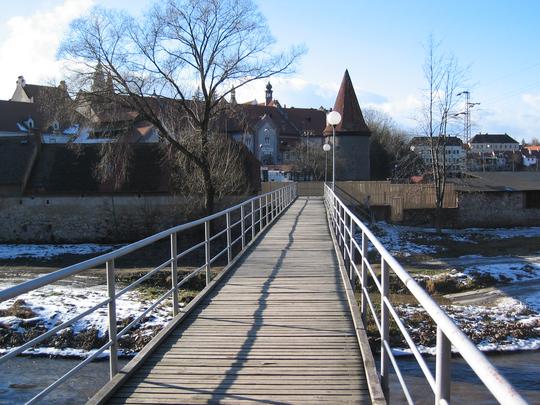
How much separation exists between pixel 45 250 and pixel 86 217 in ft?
15.1

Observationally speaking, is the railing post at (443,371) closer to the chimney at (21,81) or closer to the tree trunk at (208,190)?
the tree trunk at (208,190)

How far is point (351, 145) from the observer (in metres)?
57.8

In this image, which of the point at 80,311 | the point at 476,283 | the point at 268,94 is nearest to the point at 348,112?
the point at 476,283

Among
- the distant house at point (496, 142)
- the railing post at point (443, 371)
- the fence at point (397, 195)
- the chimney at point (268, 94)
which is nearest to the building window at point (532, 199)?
the fence at point (397, 195)

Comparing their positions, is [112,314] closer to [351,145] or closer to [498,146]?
[351,145]

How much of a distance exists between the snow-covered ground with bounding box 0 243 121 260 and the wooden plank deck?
25.4 meters

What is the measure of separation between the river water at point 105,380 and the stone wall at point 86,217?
23.8 m

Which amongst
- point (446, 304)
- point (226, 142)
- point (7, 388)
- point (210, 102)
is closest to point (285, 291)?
point (7, 388)

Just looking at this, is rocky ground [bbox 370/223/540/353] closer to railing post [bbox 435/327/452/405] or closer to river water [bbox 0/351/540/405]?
river water [bbox 0/351/540/405]

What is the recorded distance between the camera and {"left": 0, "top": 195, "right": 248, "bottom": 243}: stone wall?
36281 mm

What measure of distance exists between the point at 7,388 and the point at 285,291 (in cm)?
676

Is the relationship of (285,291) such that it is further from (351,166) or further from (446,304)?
(351,166)

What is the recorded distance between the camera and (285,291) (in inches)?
309

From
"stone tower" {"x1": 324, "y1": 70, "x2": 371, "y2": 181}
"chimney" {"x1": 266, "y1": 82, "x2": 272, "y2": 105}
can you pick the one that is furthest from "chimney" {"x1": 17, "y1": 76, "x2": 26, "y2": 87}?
"stone tower" {"x1": 324, "y1": 70, "x2": 371, "y2": 181}
